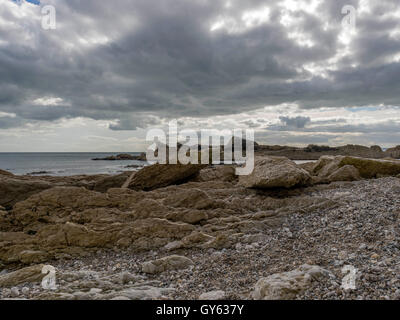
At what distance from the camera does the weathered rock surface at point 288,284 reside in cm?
412

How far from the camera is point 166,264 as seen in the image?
6.45 meters

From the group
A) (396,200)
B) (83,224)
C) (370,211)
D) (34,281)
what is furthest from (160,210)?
(396,200)

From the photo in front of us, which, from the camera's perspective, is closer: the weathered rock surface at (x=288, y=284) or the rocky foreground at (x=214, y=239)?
the weathered rock surface at (x=288, y=284)

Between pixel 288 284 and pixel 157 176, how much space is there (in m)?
11.6

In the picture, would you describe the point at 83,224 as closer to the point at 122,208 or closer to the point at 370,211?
the point at 122,208

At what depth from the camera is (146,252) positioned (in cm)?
784

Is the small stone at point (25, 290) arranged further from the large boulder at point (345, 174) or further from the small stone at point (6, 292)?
the large boulder at point (345, 174)

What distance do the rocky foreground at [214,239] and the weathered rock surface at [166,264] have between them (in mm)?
24

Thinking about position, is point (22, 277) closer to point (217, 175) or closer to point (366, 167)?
point (217, 175)

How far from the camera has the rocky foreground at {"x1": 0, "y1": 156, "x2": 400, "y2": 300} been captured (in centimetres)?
479

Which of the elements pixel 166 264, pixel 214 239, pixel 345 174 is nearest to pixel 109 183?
pixel 214 239

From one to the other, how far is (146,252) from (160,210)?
213 cm


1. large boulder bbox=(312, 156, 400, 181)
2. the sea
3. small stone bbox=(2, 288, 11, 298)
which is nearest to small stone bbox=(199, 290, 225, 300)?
small stone bbox=(2, 288, 11, 298)

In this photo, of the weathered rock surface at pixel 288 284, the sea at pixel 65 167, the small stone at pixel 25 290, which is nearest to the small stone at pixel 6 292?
the small stone at pixel 25 290
